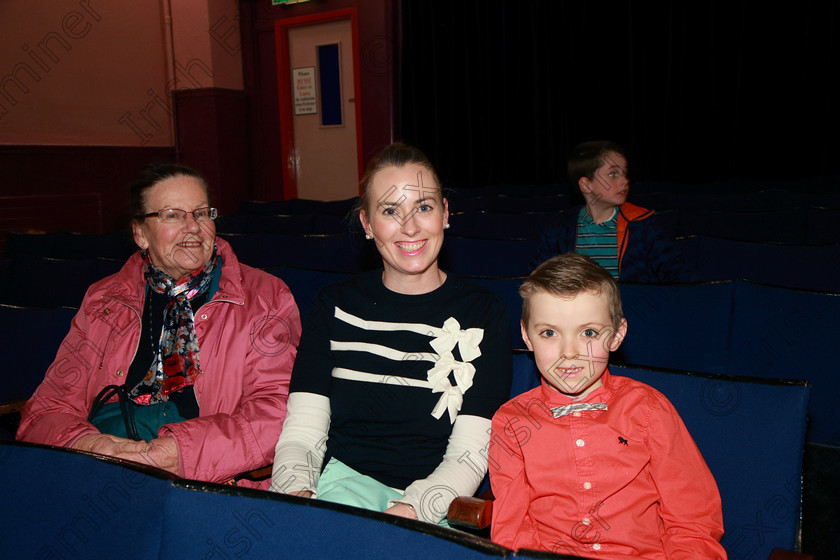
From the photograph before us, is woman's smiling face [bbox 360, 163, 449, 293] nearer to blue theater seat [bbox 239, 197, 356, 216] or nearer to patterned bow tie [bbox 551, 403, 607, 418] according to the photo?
patterned bow tie [bbox 551, 403, 607, 418]

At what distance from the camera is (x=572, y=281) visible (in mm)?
1258

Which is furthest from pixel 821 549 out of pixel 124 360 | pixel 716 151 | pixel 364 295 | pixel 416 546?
pixel 716 151

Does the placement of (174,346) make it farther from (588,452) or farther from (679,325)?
(679,325)

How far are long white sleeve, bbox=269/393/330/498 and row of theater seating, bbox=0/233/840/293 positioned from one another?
1295 millimetres

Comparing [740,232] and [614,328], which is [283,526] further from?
[740,232]

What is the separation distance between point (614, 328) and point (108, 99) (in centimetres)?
758

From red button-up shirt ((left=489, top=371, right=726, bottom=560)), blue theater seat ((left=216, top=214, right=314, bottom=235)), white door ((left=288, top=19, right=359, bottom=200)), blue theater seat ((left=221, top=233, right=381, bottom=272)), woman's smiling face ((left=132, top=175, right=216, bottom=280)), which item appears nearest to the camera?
red button-up shirt ((left=489, top=371, right=726, bottom=560))

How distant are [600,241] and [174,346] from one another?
177 cm

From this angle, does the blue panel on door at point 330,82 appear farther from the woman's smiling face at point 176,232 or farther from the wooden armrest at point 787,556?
the wooden armrest at point 787,556

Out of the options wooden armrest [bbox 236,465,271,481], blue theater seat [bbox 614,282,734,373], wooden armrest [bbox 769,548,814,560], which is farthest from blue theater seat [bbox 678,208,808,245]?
wooden armrest [bbox 236,465,271,481]

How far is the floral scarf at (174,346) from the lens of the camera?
170cm

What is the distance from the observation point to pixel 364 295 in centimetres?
155

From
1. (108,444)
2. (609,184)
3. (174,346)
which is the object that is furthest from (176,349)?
(609,184)

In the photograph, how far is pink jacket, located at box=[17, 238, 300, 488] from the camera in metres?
1.60
